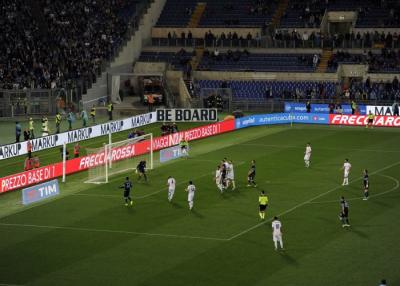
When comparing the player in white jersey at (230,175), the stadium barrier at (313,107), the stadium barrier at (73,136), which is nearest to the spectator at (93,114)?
the stadium barrier at (73,136)

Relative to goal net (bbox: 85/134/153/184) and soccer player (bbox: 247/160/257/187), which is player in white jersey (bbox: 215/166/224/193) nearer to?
soccer player (bbox: 247/160/257/187)

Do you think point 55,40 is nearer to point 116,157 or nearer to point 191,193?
point 116,157

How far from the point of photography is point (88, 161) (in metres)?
58.7

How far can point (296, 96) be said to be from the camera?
87688mm

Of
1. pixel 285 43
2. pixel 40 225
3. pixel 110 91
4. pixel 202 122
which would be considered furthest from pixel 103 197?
pixel 285 43

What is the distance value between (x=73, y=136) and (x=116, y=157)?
35.8 feet

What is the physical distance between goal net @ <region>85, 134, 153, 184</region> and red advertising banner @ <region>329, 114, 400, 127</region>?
22719mm

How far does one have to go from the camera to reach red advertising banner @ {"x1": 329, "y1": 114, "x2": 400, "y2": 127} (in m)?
78.2

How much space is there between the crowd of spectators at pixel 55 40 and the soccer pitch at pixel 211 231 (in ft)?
81.3

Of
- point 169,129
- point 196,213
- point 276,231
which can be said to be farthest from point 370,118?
point 276,231

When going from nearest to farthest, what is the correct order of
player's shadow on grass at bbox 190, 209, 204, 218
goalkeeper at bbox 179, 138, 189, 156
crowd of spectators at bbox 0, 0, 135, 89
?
1. player's shadow on grass at bbox 190, 209, 204, 218
2. goalkeeper at bbox 179, 138, 189, 156
3. crowd of spectators at bbox 0, 0, 135, 89

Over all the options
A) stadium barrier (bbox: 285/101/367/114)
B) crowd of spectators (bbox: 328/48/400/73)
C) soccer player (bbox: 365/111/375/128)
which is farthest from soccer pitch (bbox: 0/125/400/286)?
crowd of spectators (bbox: 328/48/400/73)

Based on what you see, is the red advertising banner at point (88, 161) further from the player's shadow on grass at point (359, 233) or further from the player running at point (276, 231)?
the player's shadow on grass at point (359, 233)

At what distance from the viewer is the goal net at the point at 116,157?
56.3 metres
